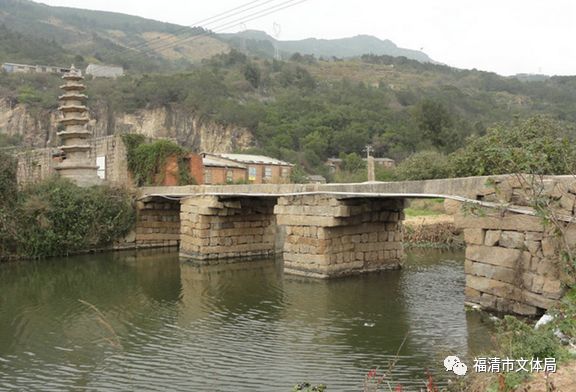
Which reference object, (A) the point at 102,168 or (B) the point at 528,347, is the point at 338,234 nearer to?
(B) the point at 528,347

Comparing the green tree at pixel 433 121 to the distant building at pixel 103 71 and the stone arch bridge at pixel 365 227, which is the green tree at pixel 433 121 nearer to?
the stone arch bridge at pixel 365 227

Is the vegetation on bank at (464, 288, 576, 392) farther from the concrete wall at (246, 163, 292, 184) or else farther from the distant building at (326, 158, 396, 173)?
the distant building at (326, 158, 396, 173)

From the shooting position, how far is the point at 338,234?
15.2 meters

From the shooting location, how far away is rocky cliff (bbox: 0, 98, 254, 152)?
66.2 m

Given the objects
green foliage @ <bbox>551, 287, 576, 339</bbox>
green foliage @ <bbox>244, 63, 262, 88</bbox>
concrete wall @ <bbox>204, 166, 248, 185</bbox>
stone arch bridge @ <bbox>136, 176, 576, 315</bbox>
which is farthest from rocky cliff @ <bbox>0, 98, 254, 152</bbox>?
green foliage @ <bbox>551, 287, 576, 339</bbox>

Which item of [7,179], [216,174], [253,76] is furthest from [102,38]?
[7,179]

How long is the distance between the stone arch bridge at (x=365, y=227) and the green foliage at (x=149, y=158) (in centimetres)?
154

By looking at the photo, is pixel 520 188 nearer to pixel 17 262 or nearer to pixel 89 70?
pixel 17 262

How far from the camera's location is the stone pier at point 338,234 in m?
14.8

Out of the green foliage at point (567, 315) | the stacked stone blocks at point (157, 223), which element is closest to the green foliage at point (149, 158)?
the stacked stone blocks at point (157, 223)

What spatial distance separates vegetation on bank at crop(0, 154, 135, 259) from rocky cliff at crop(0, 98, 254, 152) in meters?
40.9

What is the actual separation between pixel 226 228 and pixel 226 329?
→ 374 inches

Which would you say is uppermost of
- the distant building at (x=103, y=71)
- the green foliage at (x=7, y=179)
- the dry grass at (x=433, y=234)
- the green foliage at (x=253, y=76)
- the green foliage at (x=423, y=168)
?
the distant building at (x=103, y=71)

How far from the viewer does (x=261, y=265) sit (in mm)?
18609
